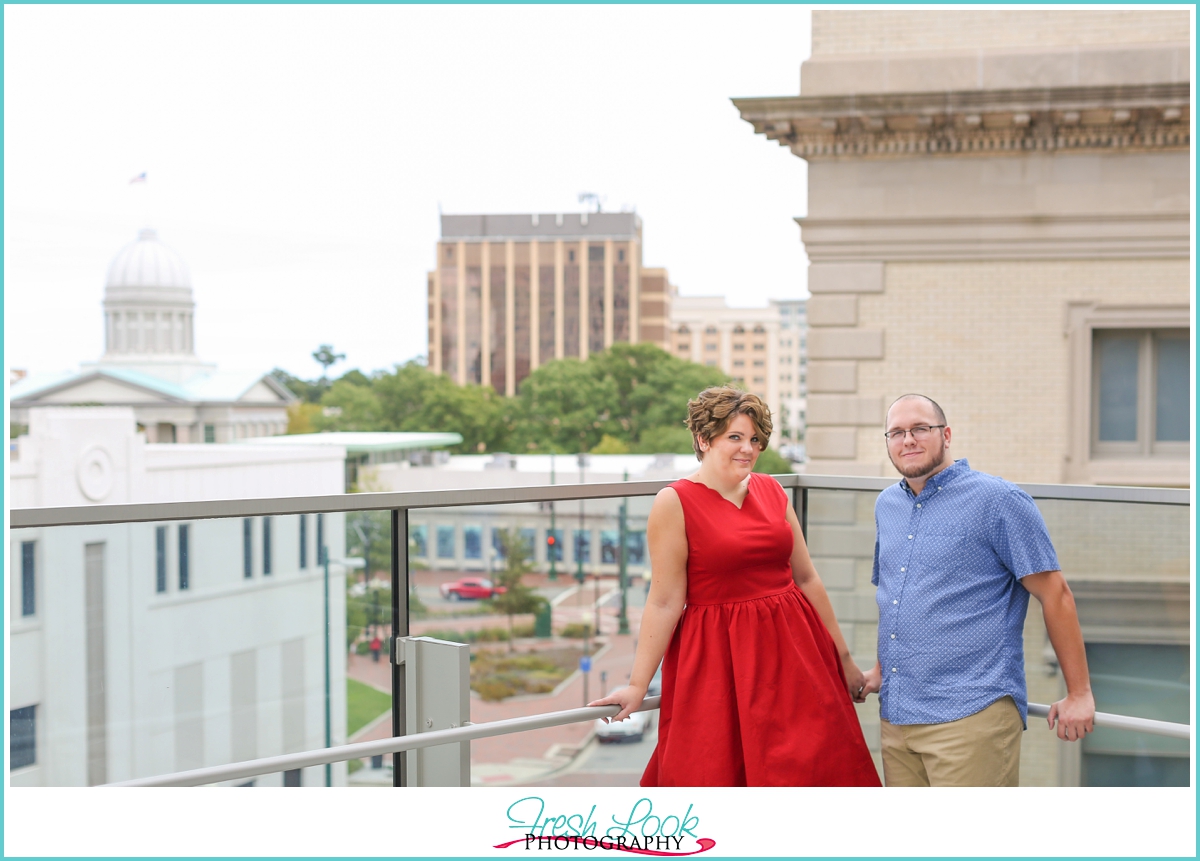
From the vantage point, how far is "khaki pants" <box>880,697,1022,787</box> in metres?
2.96

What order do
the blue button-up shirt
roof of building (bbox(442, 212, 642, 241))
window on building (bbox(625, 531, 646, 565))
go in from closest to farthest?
the blue button-up shirt → window on building (bbox(625, 531, 646, 565)) → roof of building (bbox(442, 212, 642, 241))

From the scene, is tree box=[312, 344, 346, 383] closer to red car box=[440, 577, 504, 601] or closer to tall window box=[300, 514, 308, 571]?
red car box=[440, 577, 504, 601]

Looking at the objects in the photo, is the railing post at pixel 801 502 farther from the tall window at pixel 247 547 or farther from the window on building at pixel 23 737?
the window on building at pixel 23 737

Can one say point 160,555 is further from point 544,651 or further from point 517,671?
point 544,651

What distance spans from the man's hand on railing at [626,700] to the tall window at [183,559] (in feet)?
3.80

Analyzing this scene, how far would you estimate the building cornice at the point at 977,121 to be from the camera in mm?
10742

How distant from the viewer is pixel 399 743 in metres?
3.10

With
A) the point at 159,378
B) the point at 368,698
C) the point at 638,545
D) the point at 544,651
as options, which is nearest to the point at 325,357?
the point at 159,378

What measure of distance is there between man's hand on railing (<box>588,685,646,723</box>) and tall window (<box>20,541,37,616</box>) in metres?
1.48

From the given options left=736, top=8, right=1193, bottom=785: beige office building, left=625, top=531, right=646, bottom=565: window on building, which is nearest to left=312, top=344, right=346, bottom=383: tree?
left=625, top=531, right=646, bottom=565: window on building

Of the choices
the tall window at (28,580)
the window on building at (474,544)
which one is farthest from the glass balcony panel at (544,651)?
the tall window at (28,580)

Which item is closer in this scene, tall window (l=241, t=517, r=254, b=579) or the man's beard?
the man's beard

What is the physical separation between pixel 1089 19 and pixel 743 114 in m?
3.43

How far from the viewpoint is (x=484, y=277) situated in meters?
112
